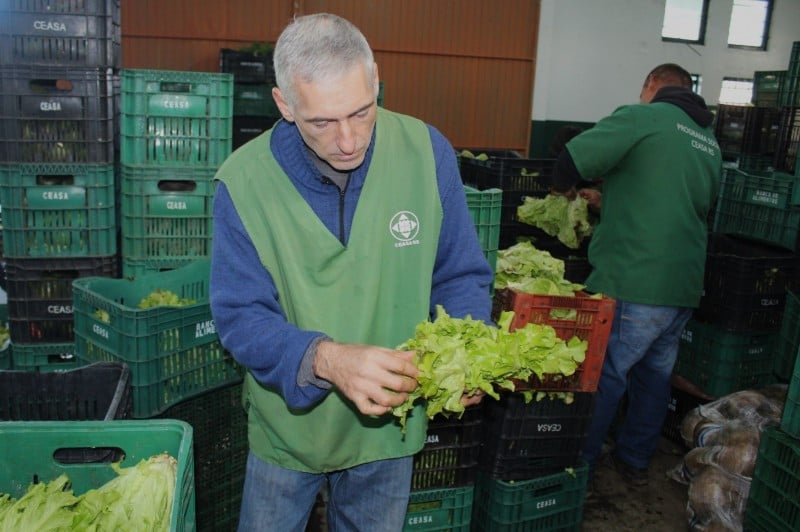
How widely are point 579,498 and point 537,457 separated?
14.9 inches

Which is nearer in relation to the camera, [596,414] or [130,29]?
[596,414]

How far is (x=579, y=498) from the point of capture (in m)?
3.87

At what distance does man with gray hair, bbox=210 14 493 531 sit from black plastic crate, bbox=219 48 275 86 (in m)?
7.40

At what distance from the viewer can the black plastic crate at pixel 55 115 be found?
162 inches

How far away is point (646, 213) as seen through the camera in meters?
4.14

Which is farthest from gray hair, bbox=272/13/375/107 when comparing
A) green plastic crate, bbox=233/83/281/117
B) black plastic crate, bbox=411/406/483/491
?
green plastic crate, bbox=233/83/281/117

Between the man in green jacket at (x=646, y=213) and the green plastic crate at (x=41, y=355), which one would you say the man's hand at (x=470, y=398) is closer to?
the man in green jacket at (x=646, y=213)

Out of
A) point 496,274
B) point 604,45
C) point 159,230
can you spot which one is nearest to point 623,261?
point 496,274

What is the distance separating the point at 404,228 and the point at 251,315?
52 cm

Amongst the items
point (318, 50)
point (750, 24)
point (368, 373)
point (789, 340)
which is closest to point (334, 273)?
point (368, 373)

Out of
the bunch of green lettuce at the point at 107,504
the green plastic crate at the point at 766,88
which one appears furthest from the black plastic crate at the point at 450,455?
the green plastic crate at the point at 766,88

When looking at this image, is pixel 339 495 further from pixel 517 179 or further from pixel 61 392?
pixel 517 179

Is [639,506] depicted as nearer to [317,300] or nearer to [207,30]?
[317,300]

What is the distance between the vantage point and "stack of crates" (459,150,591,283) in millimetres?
5215
